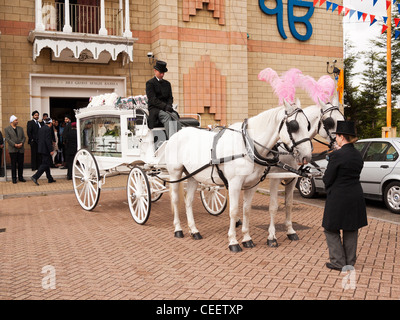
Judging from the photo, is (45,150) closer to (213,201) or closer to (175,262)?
(213,201)

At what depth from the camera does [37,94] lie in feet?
60.7

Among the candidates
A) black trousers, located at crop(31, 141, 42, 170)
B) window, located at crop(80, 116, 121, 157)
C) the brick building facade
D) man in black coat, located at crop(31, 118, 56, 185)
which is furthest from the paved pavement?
the brick building facade

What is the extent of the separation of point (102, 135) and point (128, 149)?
107 centimetres

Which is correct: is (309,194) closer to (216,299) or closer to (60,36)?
(216,299)

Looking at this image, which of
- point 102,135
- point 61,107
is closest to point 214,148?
point 102,135

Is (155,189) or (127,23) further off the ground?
(127,23)

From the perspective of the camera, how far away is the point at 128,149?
29.2ft

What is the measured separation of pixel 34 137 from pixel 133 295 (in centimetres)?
1341

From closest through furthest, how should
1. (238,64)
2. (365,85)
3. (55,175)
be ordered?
(55,175)
(238,64)
(365,85)

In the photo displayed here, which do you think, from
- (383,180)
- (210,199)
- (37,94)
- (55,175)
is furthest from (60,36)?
→ (383,180)

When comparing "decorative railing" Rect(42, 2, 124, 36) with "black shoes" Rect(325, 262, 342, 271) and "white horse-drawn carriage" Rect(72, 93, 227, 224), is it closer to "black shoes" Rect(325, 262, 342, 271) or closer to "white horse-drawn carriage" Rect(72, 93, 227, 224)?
"white horse-drawn carriage" Rect(72, 93, 227, 224)

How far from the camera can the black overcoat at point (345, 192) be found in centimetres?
530

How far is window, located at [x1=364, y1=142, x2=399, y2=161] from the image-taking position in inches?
391

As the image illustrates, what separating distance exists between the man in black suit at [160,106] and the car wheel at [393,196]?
5.13 metres
